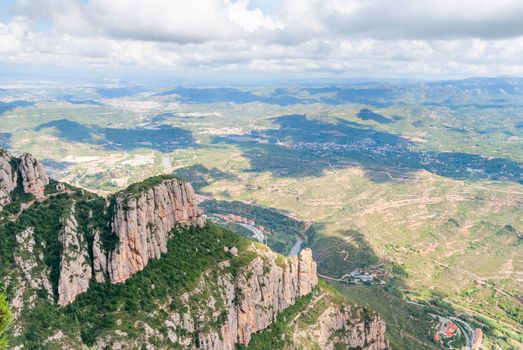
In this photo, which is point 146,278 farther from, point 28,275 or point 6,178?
point 6,178

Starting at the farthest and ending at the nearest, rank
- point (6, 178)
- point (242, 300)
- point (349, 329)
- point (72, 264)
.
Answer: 1. point (349, 329)
2. point (242, 300)
3. point (6, 178)
4. point (72, 264)

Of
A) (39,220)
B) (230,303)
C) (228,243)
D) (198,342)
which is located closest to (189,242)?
(228,243)

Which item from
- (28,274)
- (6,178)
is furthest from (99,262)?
(6,178)

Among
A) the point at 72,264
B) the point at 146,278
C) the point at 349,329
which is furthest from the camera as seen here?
the point at 349,329

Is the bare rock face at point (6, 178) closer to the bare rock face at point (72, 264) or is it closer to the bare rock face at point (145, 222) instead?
the bare rock face at point (72, 264)

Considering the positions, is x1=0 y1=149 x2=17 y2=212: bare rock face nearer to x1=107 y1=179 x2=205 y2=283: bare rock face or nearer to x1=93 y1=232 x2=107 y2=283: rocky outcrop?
x1=93 y1=232 x2=107 y2=283: rocky outcrop

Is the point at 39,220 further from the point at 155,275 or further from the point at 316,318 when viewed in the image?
the point at 316,318

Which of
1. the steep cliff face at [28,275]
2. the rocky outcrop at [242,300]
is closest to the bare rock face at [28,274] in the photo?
the steep cliff face at [28,275]

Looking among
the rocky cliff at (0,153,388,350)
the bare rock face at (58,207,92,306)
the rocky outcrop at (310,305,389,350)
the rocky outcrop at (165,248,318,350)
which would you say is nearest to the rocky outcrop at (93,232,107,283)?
the rocky cliff at (0,153,388,350)
